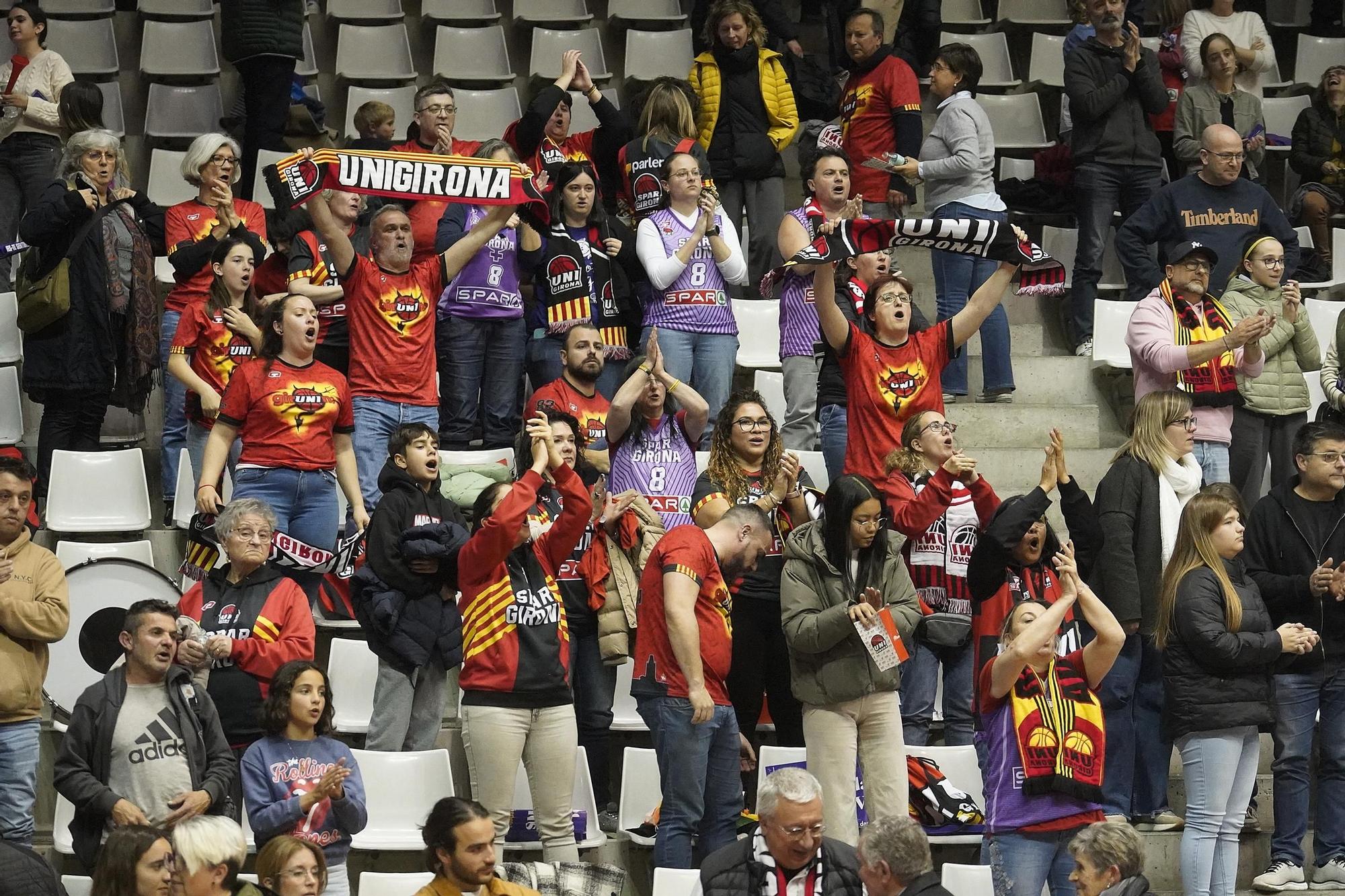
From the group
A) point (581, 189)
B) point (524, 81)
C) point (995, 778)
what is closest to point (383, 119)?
point (581, 189)

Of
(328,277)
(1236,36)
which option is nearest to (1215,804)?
(328,277)

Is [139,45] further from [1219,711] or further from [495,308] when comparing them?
[1219,711]

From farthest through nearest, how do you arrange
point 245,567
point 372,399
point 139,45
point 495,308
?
point 139,45
point 495,308
point 372,399
point 245,567

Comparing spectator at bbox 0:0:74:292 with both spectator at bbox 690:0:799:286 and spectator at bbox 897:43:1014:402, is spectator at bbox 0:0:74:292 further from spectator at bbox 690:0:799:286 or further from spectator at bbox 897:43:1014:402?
spectator at bbox 897:43:1014:402

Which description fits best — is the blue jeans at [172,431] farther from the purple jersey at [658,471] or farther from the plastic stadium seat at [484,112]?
the plastic stadium seat at [484,112]

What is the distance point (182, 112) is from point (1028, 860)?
7043 mm

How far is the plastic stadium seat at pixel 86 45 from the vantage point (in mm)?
11227

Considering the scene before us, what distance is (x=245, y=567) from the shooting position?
6789 millimetres

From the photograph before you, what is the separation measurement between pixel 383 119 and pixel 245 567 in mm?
3308

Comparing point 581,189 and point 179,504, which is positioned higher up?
point 581,189

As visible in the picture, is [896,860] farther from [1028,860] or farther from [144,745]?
[144,745]

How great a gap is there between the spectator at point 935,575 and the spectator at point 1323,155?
4390 millimetres

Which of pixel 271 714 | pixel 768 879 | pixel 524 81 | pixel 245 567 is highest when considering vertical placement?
pixel 524 81

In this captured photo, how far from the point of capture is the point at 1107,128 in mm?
10086
